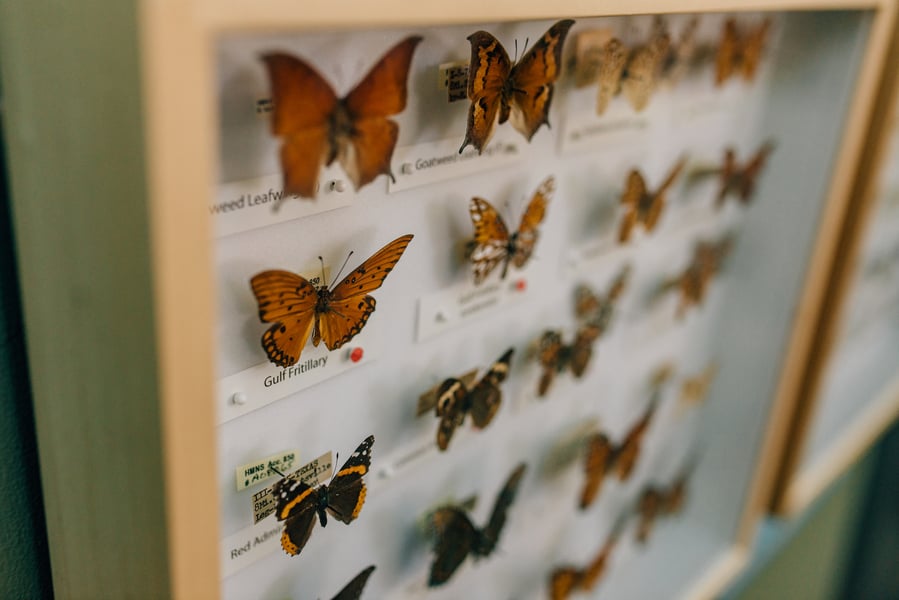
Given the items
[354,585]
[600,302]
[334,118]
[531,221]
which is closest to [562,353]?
[600,302]

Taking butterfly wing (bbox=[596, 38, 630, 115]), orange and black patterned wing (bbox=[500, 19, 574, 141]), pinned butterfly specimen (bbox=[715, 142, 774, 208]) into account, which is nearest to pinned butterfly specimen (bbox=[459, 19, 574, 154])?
orange and black patterned wing (bbox=[500, 19, 574, 141])

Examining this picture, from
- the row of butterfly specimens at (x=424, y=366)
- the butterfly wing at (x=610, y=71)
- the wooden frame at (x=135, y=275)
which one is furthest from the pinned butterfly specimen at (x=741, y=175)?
the wooden frame at (x=135, y=275)

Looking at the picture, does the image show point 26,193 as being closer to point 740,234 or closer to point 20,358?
point 20,358

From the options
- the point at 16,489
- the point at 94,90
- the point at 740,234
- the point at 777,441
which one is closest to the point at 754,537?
the point at 777,441

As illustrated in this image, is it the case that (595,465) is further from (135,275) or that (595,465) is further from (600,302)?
(135,275)

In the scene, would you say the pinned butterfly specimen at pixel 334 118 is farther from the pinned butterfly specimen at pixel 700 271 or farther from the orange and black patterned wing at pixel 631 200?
the pinned butterfly specimen at pixel 700 271

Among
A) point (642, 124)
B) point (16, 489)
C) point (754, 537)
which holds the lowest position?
point (754, 537)
